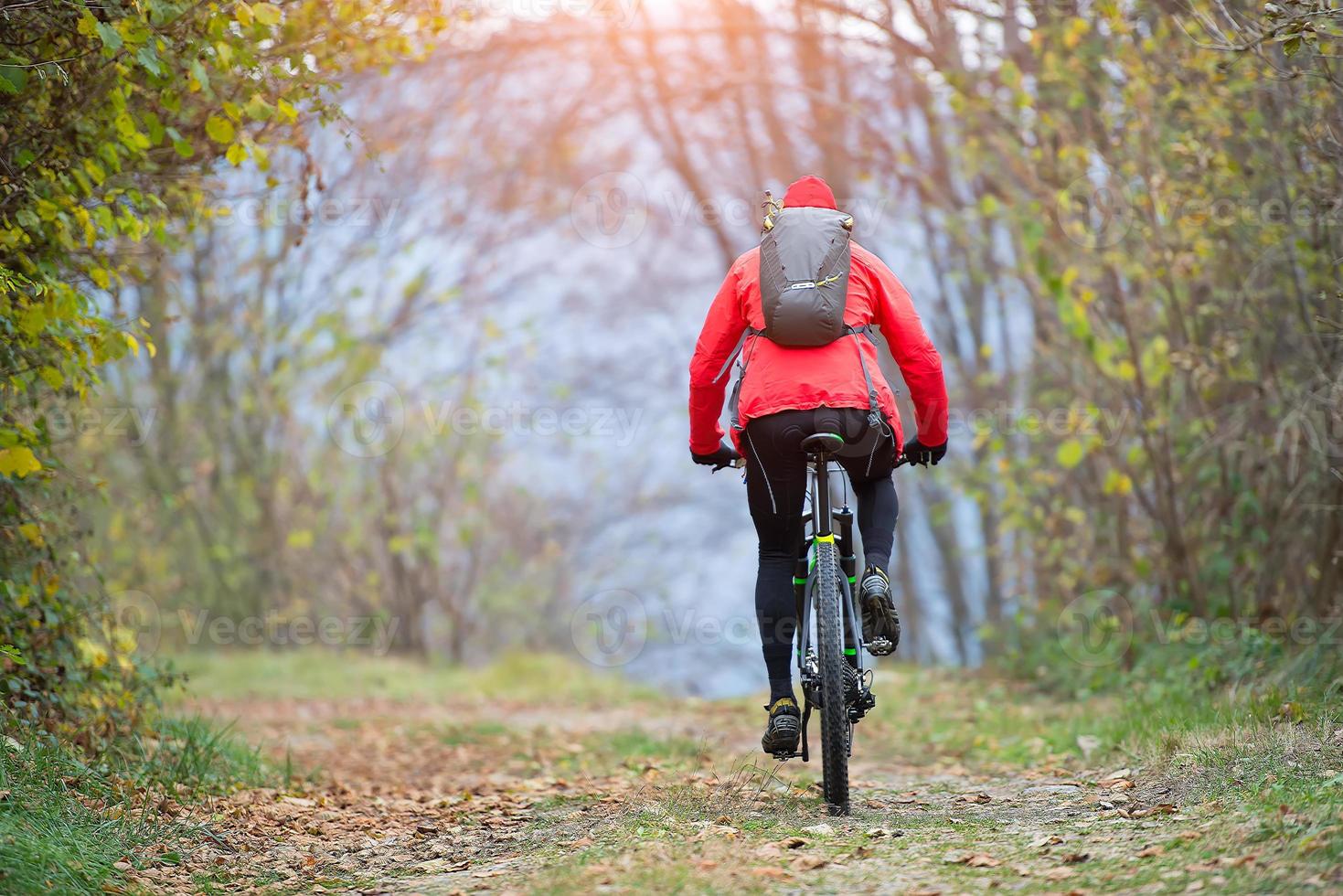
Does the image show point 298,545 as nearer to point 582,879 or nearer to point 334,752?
point 334,752

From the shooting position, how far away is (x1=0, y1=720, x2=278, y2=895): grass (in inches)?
121

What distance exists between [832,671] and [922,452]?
2.94 feet

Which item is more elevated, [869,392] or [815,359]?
[815,359]

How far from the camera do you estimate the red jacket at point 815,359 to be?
3928mm

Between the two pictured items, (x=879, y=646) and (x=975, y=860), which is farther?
(x=879, y=646)

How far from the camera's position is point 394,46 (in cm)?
548

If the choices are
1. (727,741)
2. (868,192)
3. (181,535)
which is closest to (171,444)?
(181,535)
